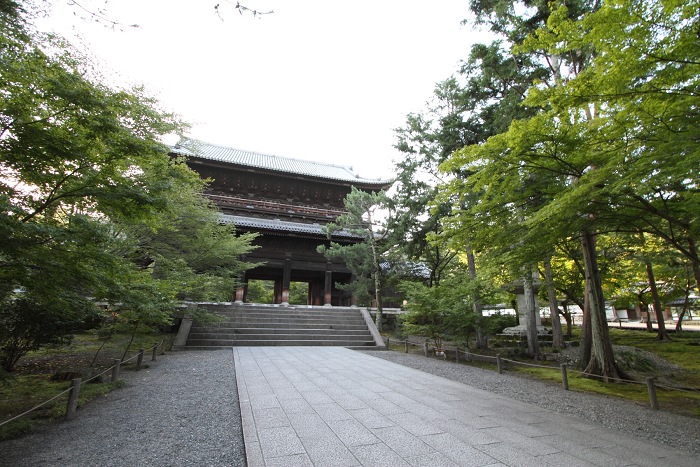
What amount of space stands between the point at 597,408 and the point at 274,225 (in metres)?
14.7

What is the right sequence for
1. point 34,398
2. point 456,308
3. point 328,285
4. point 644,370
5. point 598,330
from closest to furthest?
point 34,398, point 598,330, point 644,370, point 456,308, point 328,285

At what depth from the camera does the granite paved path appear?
2.91 metres

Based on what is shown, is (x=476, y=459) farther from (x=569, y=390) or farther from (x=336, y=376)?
(x=569, y=390)

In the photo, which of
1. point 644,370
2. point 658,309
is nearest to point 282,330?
point 644,370

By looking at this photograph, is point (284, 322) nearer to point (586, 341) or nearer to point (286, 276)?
point (286, 276)

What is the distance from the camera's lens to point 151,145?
4.30 metres

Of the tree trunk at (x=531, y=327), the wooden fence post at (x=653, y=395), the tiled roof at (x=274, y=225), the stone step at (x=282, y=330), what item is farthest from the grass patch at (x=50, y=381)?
the tree trunk at (x=531, y=327)

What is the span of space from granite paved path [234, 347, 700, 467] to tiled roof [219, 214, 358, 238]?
10.9 meters

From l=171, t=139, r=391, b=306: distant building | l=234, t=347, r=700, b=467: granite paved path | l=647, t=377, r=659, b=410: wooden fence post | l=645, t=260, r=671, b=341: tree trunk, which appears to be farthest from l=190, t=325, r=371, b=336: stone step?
l=645, t=260, r=671, b=341: tree trunk

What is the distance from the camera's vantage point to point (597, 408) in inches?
193

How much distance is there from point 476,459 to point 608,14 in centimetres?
521

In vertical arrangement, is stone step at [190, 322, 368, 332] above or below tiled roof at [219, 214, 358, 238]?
below

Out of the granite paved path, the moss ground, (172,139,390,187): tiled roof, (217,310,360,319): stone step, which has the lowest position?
the moss ground

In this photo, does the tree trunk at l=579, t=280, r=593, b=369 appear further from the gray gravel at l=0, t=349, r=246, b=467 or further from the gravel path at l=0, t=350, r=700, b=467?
the gray gravel at l=0, t=349, r=246, b=467
